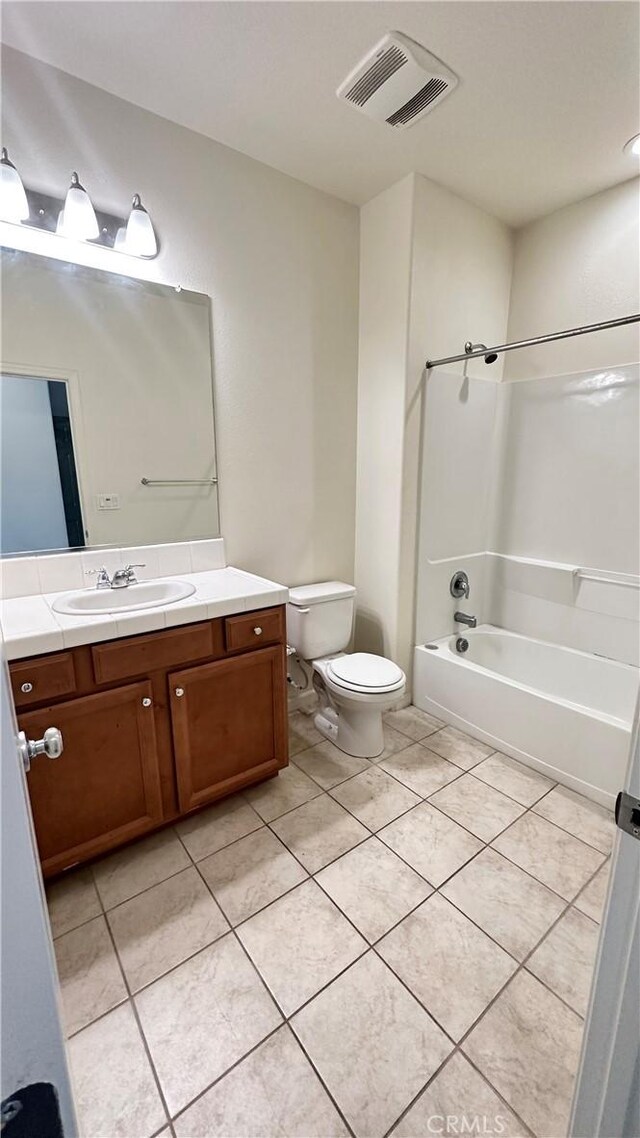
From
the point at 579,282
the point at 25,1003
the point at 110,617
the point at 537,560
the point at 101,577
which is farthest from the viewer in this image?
the point at 537,560

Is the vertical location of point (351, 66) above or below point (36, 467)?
above

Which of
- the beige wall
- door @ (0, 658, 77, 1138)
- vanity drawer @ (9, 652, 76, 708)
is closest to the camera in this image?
door @ (0, 658, 77, 1138)

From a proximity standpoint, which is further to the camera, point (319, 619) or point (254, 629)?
point (319, 619)

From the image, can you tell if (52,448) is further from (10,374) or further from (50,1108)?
(50,1108)

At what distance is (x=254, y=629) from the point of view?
1719 mm

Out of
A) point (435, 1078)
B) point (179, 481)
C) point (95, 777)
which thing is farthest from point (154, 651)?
point (435, 1078)

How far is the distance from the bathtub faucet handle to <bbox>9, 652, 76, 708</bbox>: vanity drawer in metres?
2.01

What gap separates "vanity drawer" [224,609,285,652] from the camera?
5.44ft

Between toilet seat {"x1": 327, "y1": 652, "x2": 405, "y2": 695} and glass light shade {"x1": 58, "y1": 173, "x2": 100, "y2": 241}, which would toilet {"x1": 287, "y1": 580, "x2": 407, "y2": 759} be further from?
glass light shade {"x1": 58, "y1": 173, "x2": 100, "y2": 241}

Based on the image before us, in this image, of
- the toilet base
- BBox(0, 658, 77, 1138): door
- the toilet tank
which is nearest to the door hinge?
BBox(0, 658, 77, 1138): door

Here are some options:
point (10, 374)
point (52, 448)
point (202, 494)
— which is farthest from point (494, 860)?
point (10, 374)

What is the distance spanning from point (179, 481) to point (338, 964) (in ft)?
5.68

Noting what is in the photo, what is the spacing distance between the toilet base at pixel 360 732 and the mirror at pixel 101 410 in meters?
1.07

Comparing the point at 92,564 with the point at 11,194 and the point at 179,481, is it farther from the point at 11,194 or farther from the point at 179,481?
the point at 11,194
